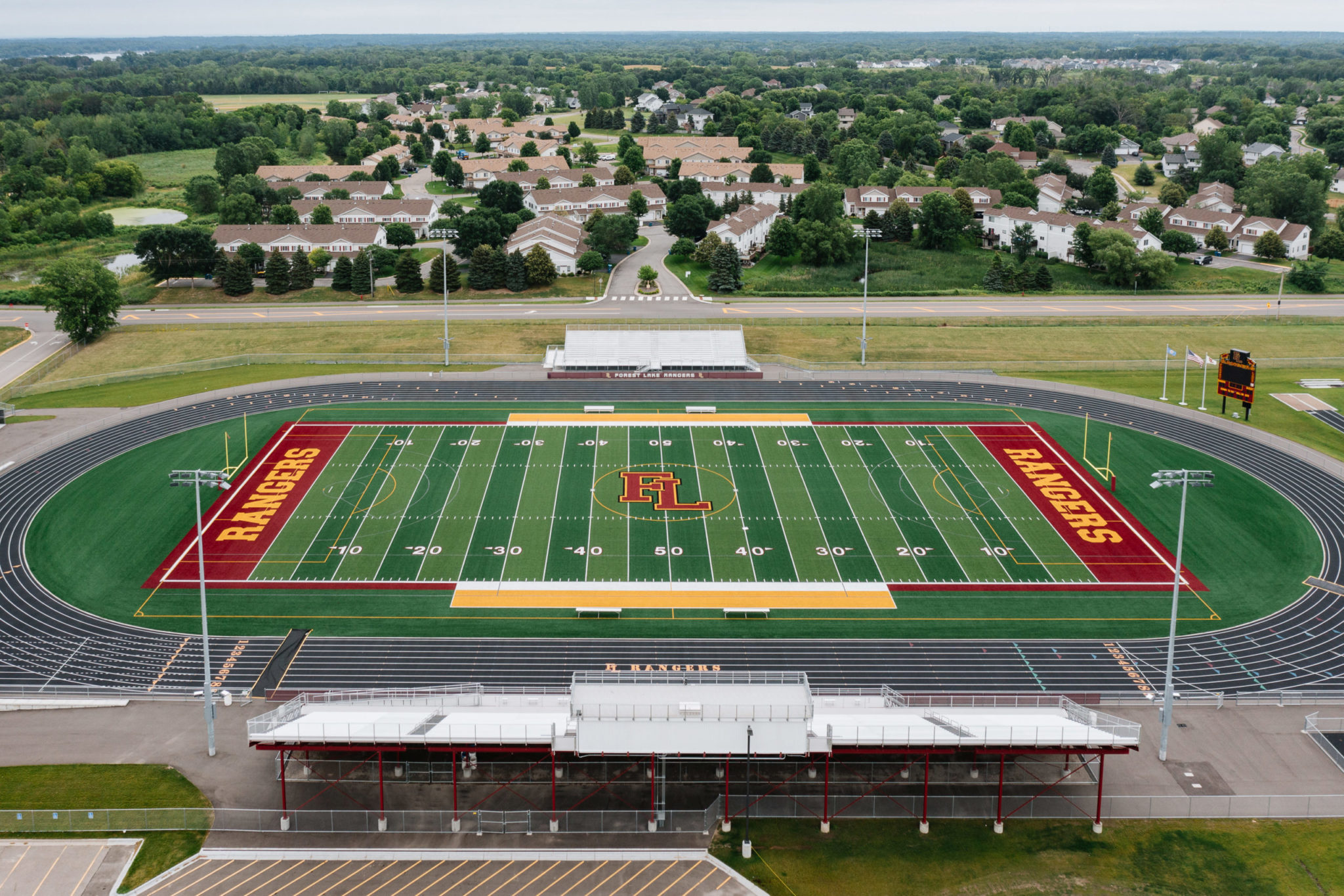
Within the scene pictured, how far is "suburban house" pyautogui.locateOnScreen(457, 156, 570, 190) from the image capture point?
154375 mm

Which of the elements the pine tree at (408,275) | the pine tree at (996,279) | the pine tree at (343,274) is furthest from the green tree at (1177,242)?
the pine tree at (343,274)

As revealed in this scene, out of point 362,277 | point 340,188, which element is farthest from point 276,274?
point 340,188

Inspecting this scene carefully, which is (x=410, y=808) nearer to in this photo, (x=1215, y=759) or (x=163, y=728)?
(x=163, y=728)

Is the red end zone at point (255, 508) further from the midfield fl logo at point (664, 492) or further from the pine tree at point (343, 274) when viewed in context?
the pine tree at point (343, 274)

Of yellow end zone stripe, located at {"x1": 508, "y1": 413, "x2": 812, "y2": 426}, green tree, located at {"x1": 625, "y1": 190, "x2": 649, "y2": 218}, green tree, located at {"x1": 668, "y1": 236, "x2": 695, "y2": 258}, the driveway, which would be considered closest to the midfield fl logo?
yellow end zone stripe, located at {"x1": 508, "y1": 413, "x2": 812, "y2": 426}

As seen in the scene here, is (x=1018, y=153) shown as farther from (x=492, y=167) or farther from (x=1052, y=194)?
(x=492, y=167)

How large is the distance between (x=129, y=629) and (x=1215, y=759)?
4208 centimetres

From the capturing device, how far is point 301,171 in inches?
6053

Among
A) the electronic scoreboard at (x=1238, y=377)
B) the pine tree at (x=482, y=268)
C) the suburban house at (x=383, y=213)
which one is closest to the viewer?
the electronic scoreboard at (x=1238, y=377)

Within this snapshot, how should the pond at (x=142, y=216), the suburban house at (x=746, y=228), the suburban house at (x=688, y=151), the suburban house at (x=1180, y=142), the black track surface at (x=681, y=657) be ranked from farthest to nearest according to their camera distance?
the suburban house at (x=1180, y=142) < the suburban house at (x=688, y=151) < the pond at (x=142, y=216) < the suburban house at (x=746, y=228) < the black track surface at (x=681, y=657)

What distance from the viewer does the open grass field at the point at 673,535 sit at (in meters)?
47.5

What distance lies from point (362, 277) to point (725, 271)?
33430mm

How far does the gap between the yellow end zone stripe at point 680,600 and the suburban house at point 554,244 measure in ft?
196

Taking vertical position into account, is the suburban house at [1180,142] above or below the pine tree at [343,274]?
above
